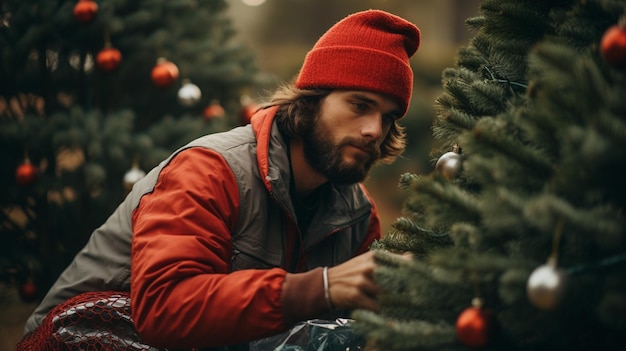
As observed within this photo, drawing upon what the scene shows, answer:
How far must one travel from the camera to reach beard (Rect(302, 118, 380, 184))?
2506mm

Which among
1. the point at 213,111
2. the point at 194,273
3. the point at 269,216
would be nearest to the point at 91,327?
the point at 194,273

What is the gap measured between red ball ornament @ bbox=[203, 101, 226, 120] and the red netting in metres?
2.23

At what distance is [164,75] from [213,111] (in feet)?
1.60

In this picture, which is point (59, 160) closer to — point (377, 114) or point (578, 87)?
point (377, 114)

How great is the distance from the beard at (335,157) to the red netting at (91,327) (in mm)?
867

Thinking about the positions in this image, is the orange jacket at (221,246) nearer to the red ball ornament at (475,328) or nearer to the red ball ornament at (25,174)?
the red ball ornament at (475,328)

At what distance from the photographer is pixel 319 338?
2.04 metres

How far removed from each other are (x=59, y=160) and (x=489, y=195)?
3400 mm

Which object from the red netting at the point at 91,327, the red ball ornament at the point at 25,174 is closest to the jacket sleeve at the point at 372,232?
the red netting at the point at 91,327

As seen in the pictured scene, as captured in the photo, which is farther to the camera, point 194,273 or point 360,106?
point 360,106

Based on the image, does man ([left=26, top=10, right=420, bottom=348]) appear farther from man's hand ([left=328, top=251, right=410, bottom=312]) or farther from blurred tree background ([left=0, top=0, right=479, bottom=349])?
blurred tree background ([left=0, top=0, right=479, bottom=349])

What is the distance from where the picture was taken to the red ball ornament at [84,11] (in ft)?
12.0

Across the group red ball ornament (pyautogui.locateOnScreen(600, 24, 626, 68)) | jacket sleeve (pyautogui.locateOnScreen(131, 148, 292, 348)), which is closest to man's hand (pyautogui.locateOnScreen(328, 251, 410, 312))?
jacket sleeve (pyautogui.locateOnScreen(131, 148, 292, 348))

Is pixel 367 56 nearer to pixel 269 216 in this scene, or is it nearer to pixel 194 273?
pixel 269 216
